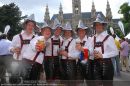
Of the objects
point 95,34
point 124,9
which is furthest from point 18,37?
point 124,9

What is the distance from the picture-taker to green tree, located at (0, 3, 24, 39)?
55.4 m

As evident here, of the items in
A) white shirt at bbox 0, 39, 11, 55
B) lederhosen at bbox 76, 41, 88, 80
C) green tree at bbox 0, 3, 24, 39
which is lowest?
lederhosen at bbox 76, 41, 88, 80

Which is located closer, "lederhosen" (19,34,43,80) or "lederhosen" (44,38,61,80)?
"lederhosen" (19,34,43,80)

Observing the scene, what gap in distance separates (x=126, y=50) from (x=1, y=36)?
920cm

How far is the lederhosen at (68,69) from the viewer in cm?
926

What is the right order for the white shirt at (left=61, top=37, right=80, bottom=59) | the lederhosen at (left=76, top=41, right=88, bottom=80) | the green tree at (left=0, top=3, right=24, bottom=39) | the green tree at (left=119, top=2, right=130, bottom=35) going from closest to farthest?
the lederhosen at (left=76, top=41, right=88, bottom=80) < the white shirt at (left=61, top=37, right=80, bottom=59) < the green tree at (left=0, top=3, right=24, bottom=39) < the green tree at (left=119, top=2, right=130, bottom=35)

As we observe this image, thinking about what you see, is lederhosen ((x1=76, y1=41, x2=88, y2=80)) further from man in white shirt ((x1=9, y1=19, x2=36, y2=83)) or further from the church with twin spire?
the church with twin spire

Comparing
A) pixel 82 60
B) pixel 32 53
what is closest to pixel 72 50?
pixel 82 60

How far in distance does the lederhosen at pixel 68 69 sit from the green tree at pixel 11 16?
45863 millimetres

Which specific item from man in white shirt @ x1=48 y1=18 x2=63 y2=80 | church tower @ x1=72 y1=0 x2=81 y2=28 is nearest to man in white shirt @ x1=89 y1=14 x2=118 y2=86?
man in white shirt @ x1=48 y1=18 x2=63 y2=80

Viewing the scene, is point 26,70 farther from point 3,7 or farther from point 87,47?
point 3,7

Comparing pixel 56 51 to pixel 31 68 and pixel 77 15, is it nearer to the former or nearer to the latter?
pixel 31 68

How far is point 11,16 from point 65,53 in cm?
4887

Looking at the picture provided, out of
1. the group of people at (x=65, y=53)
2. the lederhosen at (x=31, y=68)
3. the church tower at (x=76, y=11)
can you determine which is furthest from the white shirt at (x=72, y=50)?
the church tower at (x=76, y=11)
